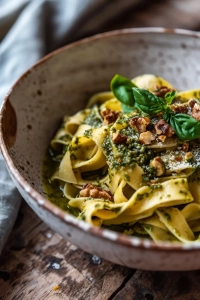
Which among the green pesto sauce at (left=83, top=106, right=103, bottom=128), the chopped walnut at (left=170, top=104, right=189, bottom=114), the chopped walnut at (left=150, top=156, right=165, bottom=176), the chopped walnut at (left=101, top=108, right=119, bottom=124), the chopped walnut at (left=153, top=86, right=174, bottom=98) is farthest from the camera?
the green pesto sauce at (left=83, top=106, right=103, bottom=128)

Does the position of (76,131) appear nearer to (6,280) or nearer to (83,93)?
(83,93)

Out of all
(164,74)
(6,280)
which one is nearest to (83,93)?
(164,74)

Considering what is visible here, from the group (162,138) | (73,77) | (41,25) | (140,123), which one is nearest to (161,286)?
(162,138)

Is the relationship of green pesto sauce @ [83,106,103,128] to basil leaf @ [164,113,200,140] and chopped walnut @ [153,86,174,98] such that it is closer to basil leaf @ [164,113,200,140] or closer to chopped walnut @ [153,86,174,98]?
chopped walnut @ [153,86,174,98]

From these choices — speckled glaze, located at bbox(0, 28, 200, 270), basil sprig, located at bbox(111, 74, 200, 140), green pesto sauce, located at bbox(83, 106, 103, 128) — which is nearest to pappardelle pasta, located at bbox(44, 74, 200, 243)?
basil sprig, located at bbox(111, 74, 200, 140)

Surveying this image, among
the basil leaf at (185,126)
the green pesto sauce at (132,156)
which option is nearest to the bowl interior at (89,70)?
the green pesto sauce at (132,156)

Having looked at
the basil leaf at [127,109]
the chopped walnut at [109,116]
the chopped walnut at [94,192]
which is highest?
the chopped walnut at [109,116]

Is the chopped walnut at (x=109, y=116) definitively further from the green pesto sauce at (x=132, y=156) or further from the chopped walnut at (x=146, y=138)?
the chopped walnut at (x=146, y=138)
